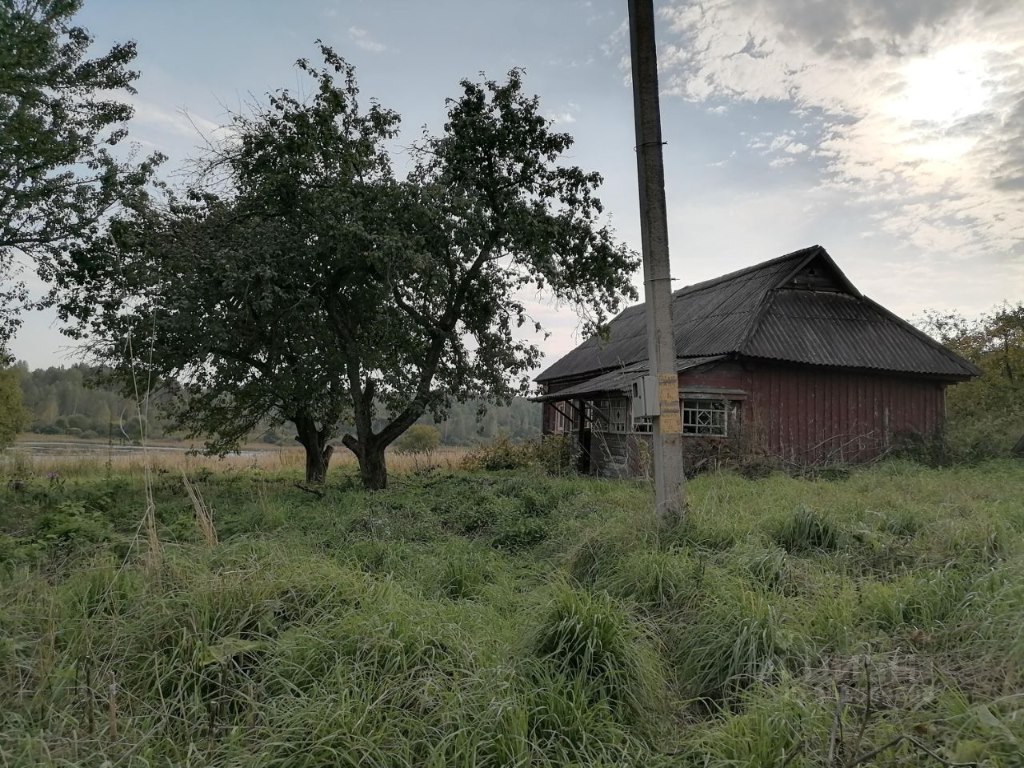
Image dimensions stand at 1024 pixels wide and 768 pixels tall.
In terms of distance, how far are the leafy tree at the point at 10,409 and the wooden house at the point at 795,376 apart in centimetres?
2446

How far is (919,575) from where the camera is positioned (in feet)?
14.5

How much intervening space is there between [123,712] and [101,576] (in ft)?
4.74

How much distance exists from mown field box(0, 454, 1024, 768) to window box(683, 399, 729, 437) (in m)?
8.99

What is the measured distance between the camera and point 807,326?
53.5 ft

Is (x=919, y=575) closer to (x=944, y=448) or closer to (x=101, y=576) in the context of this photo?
(x=101, y=576)

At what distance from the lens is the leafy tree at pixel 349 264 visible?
10789mm

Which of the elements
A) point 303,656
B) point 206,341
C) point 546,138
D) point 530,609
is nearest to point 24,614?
point 303,656

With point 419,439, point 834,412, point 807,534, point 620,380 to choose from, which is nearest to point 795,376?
point 834,412

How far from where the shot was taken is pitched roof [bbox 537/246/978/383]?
50.3 ft

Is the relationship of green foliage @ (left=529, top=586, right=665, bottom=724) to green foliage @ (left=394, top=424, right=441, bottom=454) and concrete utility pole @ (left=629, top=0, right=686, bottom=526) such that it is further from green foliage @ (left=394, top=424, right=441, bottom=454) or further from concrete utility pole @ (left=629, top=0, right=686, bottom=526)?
green foliage @ (left=394, top=424, right=441, bottom=454)

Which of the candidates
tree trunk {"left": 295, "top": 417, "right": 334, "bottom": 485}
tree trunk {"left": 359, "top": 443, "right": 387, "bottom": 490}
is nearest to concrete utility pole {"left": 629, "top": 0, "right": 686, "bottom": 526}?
tree trunk {"left": 359, "top": 443, "right": 387, "bottom": 490}

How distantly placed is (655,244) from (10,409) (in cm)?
3173

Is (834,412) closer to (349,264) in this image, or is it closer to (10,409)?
(349,264)

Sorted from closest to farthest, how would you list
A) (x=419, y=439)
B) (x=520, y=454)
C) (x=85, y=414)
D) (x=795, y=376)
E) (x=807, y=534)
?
(x=807, y=534), (x=795, y=376), (x=520, y=454), (x=85, y=414), (x=419, y=439)
